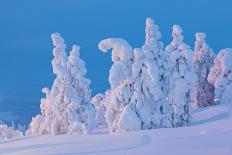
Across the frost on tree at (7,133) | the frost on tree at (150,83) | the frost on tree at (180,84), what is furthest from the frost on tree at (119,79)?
the frost on tree at (7,133)

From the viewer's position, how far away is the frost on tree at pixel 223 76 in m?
47.8

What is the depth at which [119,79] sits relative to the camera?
108 ft

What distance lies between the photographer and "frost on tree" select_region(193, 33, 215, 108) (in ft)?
168

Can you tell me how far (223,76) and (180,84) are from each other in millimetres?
15826

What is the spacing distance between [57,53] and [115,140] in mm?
14964

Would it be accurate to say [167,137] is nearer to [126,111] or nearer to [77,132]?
[126,111]

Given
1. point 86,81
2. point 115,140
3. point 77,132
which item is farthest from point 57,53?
point 115,140

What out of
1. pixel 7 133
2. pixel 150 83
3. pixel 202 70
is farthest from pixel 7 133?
pixel 150 83

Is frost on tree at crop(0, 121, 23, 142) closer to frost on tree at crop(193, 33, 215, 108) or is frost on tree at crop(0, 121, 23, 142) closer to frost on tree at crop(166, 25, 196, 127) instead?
frost on tree at crop(193, 33, 215, 108)

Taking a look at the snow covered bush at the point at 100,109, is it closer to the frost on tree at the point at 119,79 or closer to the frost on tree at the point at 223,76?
the frost on tree at the point at 223,76

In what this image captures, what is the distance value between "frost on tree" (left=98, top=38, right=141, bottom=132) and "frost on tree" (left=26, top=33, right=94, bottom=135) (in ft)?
15.0

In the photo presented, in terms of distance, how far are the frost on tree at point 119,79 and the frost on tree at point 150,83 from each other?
0.35 meters

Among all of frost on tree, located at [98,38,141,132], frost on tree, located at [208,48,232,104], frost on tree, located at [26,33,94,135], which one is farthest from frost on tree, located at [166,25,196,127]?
frost on tree, located at [208,48,232,104]

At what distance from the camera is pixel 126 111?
104 ft
